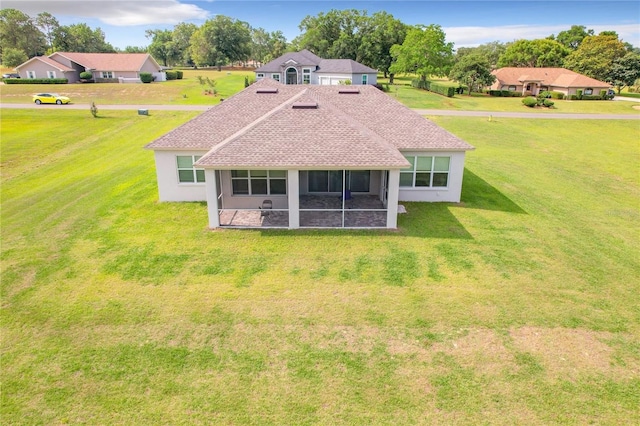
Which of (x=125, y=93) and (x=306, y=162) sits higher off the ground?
(x=125, y=93)

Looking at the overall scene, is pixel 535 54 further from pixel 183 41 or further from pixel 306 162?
pixel 183 41

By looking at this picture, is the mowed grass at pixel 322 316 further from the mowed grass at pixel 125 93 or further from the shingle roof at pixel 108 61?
the shingle roof at pixel 108 61

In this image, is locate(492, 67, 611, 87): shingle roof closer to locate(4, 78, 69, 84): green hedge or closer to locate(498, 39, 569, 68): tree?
locate(498, 39, 569, 68): tree

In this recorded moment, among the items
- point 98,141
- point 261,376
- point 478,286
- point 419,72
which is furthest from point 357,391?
point 419,72

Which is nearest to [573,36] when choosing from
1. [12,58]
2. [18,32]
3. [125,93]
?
[125,93]

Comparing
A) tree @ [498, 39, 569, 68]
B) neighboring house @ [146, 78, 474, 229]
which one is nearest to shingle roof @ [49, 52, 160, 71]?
neighboring house @ [146, 78, 474, 229]

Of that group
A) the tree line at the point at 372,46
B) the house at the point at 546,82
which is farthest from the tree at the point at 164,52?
the house at the point at 546,82
